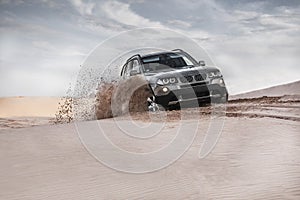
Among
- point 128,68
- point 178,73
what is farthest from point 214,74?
point 128,68

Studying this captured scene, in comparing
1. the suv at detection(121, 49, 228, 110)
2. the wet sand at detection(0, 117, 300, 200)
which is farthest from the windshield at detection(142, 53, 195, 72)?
the wet sand at detection(0, 117, 300, 200)

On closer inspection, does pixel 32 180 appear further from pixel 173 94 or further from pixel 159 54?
pixel 159 54

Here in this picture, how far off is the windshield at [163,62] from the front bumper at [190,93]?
0.68 metres

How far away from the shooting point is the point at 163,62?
36.0 ft

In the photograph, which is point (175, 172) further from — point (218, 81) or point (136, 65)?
point (136, 65)

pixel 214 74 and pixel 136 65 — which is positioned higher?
pixel 136 65

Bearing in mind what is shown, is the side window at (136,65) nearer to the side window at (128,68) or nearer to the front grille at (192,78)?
the side window at (128,68)

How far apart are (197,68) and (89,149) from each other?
12.9 feet

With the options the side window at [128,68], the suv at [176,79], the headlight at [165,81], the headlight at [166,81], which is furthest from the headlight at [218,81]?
the side window at [128,68]

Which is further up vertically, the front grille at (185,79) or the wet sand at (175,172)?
the front grille at (185,79)

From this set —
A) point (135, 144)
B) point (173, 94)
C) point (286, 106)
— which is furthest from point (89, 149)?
point (286, 106)

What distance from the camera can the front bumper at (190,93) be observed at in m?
10.3

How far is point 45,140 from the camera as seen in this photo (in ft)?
29.9

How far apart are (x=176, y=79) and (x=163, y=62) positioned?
2.84 ft
